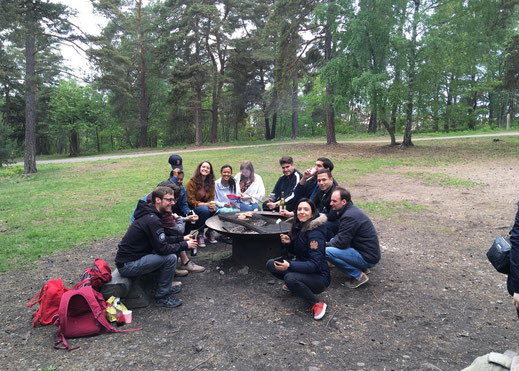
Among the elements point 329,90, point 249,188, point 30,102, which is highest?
point 329,90

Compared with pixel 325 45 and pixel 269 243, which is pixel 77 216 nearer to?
pixel 269 243

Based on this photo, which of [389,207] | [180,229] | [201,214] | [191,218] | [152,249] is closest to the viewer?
[152,249]

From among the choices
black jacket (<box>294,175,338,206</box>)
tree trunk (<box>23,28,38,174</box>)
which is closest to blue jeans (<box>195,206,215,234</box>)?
black jacket (<box>294,175,338,206</box>)

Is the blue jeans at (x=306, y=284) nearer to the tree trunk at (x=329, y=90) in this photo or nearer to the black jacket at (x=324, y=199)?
the black jacket at (x=324, y=199)

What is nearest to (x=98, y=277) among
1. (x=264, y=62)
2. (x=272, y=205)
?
(x=272, y=205)

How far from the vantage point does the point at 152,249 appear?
400 cm

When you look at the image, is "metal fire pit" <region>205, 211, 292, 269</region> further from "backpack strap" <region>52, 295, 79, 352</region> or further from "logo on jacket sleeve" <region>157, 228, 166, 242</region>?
"backpack strap" <region>52, 295, 79, 352</region>

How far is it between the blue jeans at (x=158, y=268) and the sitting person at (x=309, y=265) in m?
1.21

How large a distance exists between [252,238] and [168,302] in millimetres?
1374

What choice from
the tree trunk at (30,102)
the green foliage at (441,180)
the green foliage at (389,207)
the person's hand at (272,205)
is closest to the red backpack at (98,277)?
the person's hand at (272,205)

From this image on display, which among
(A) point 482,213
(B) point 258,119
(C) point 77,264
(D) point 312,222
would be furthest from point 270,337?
(B) point 258,119

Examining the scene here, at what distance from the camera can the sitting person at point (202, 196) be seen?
588 cm

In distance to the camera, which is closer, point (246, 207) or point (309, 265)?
point (309, 265)

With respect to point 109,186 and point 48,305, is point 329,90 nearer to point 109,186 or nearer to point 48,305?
point 109,186
